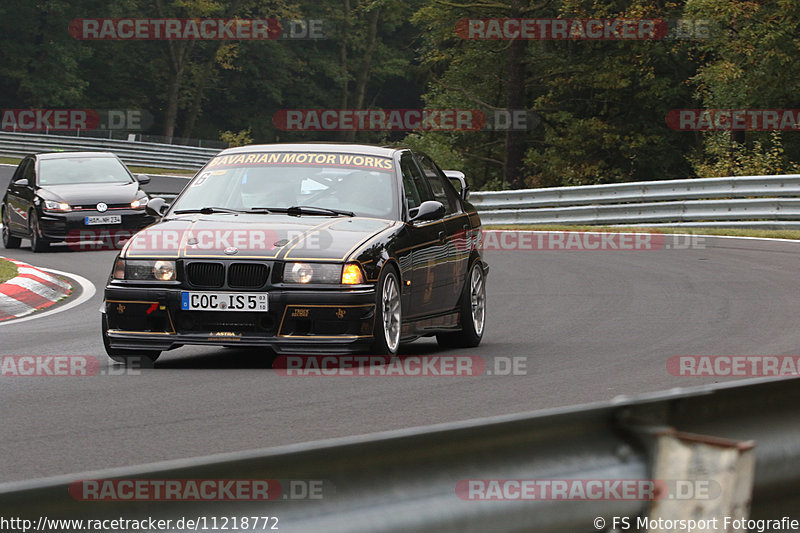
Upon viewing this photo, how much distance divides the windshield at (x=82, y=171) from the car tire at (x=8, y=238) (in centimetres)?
119

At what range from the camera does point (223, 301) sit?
27.4 ft

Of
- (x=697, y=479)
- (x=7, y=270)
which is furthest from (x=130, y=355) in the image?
(x=7, y=270)

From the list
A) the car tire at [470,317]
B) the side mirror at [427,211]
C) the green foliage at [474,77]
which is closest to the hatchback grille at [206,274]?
the side mirror at [427,211]

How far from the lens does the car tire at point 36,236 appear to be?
851 inches

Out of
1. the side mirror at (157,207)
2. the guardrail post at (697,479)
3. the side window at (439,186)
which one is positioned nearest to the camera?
the guardrail post at (697,479)

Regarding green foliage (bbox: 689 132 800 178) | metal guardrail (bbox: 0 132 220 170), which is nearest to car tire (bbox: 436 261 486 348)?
green foliage (bbox: 689 132 800 178)

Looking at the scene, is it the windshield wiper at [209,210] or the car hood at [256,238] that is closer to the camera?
the car hood at [256,238]

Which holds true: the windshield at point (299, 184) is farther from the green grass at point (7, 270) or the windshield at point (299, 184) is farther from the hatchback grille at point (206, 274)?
the green grass at point (7, 270)

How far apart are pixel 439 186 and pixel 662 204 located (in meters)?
16.2

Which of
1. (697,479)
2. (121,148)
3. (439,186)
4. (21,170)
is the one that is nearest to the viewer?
(697,479)

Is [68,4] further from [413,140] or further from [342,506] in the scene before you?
[342,506]

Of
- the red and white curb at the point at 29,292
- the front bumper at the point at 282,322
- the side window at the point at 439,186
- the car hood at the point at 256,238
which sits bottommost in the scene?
the red and white curb at the point at 29,292

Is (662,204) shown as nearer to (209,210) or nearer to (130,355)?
(209,210)

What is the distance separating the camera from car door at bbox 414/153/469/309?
10.1 metres
